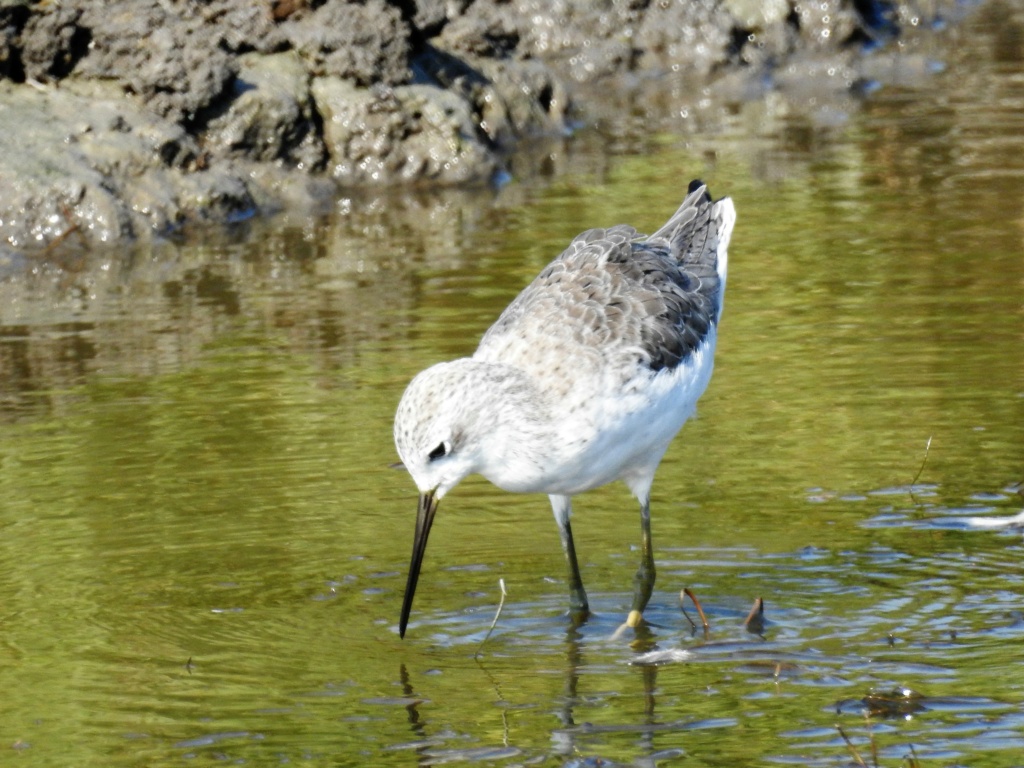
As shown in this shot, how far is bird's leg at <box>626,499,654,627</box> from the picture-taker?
262 inches

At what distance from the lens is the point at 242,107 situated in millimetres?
14305

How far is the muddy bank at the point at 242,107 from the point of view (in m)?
13.3

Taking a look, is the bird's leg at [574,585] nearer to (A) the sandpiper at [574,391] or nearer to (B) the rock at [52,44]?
(A) the sandpiper at [574,391]

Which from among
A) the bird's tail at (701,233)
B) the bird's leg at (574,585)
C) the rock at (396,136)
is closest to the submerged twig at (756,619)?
the bird's leg at (574,585)

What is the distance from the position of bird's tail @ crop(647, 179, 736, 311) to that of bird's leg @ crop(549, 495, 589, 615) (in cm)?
148

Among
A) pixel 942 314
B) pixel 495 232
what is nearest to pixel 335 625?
pixel 942 314

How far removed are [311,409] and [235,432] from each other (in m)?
0.50

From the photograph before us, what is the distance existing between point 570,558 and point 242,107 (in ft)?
27.5

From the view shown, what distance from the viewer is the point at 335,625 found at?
658 cm

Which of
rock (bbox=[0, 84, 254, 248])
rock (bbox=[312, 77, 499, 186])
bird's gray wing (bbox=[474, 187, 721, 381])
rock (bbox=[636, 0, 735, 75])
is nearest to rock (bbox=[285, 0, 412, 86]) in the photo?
rock (bbox=[312, 77, 499, 186])

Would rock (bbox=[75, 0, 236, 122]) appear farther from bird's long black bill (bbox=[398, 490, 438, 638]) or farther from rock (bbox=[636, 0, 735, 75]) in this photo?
bird's long black bill (bbox=[398, 490, 438, 638])

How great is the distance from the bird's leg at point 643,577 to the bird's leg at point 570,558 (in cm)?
20

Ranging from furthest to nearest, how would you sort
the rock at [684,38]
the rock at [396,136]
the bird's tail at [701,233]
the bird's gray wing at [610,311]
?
the rock at [684,38] < the rock at [396,136] < the bird's tail at [701,233] < the bird's gray wing at [610,311]

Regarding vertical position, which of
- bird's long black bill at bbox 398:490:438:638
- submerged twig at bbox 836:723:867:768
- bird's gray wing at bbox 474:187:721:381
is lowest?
submerged twig at bbox 836:723:867:768
